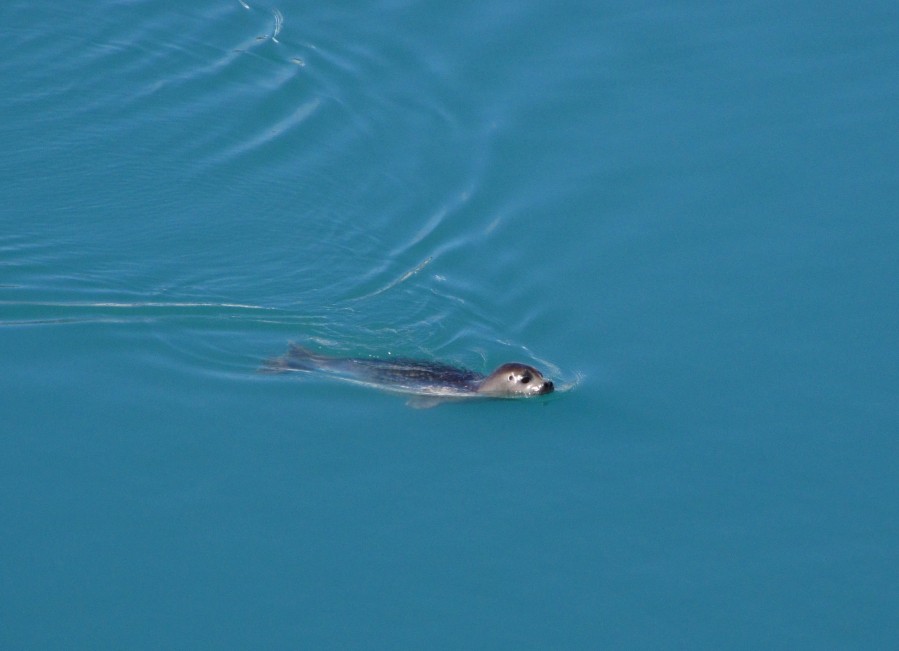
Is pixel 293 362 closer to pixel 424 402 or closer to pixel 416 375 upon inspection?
pixel 416 375

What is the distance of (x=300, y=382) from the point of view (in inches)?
422

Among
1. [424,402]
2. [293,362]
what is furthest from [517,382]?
[293,362]

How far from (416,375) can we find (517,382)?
0.95m

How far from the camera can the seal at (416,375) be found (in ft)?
34.8

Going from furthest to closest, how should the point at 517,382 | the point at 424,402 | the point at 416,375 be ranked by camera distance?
the point at 416,375, the point at 424,402, the point at 517,382

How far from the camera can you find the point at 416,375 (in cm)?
1092

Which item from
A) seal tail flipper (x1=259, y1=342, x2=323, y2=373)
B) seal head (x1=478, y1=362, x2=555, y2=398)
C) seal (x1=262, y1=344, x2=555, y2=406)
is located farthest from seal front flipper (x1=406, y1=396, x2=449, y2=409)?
seal tail flipper (x1=259, y1=342, x2=323, y2=373)

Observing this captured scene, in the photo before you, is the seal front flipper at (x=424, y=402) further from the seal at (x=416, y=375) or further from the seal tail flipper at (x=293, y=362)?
the seal tail flipper at (x=293, y=362)

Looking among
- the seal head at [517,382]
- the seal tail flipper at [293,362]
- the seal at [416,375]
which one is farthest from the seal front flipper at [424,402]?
the seal tail flipper at [293,362]

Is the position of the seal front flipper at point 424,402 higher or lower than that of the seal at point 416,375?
lower

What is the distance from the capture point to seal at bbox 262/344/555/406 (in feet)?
34.8

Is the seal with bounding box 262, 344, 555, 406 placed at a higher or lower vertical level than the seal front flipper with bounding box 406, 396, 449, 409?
higher

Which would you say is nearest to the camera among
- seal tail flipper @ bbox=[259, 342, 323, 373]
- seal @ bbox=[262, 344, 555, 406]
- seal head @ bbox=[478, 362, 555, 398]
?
seal head @ bbox=[478, 362, 555, 398]

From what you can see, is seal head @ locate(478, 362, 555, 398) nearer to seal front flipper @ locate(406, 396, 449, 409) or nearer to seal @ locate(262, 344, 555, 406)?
seal @ locate(262, 344, 555, 406)
